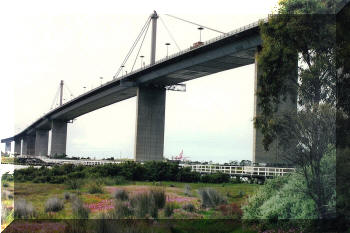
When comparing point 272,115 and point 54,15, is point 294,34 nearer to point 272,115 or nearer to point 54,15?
point 272,115

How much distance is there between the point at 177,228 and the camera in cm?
1625

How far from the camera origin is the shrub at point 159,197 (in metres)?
17.5

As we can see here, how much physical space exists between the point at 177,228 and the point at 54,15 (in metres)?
10.9

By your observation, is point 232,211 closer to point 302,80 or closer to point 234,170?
point 302,80

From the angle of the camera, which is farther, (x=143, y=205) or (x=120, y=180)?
(x=120, y=180)

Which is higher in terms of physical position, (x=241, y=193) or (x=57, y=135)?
(x=57, y=135)

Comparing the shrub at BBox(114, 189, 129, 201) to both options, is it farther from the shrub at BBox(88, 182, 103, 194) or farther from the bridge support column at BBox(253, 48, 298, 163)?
A: the bridge support column at BBox(253, 48, 298, 163)

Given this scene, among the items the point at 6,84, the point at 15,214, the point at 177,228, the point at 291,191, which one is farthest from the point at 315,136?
the point at 6,84

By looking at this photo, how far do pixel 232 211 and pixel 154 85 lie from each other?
36325mm

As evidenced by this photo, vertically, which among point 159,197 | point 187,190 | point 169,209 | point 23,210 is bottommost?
point 23,210

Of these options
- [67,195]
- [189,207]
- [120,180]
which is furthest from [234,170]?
[67,195]

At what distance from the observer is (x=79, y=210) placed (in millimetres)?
16703

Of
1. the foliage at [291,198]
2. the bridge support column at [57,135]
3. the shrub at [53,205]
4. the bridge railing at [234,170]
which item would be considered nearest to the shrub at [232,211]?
the foliage at [291,198]

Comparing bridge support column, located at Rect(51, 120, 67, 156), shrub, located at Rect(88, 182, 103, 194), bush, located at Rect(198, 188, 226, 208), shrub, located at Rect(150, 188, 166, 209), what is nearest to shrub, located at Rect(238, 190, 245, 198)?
bush, located at Rect(198, 188, 226, 208)
